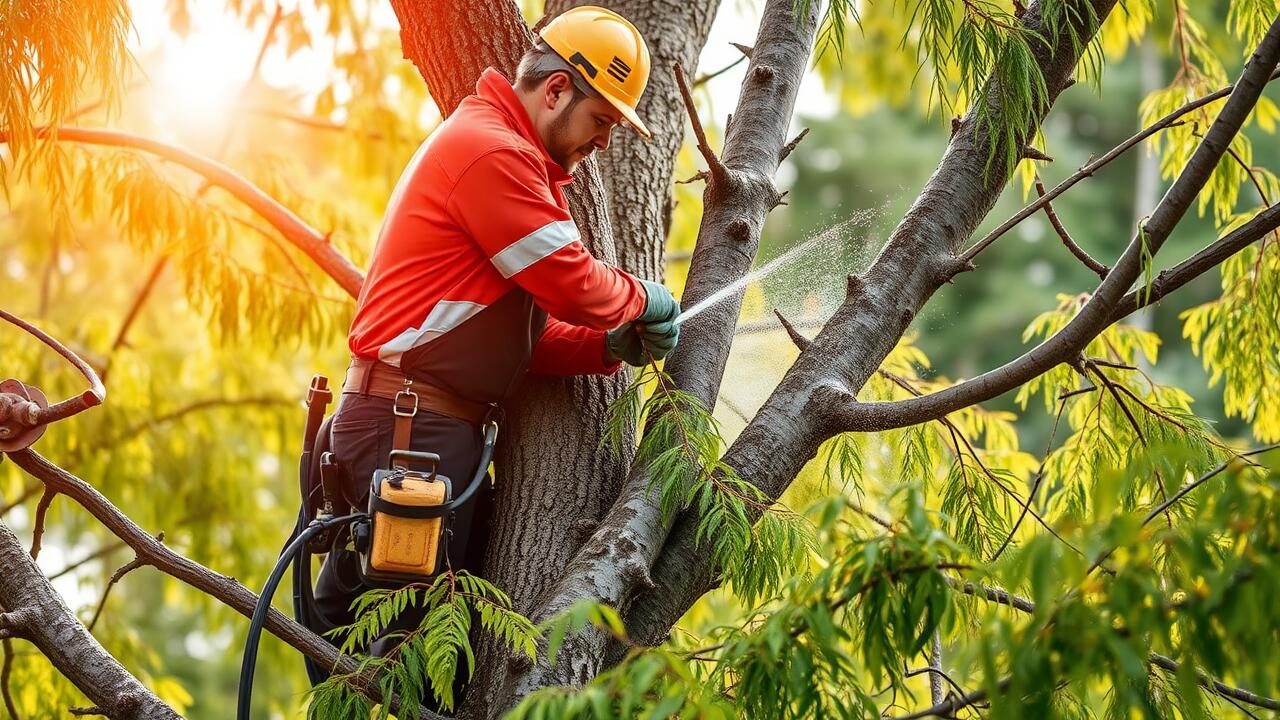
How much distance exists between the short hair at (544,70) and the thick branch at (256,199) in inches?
41.6

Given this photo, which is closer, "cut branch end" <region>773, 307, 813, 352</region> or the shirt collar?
the shirt collar

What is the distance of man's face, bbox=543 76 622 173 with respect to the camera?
248 cm

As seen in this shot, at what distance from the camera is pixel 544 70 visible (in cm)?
249

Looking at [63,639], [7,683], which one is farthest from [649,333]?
[7,683]

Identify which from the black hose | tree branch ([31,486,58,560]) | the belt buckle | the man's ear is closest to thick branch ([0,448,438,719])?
the black hose

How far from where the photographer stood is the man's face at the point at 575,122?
2.48m

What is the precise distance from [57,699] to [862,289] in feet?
10.3

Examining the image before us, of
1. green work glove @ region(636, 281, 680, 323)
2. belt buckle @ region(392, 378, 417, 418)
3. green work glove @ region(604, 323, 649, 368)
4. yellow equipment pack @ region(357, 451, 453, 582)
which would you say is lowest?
yellow equipment pack @ region(357, 451, 453, 582)

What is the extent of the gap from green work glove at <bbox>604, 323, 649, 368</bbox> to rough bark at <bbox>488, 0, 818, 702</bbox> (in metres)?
0.14

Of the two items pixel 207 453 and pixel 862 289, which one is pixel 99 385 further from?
pixel 207 453

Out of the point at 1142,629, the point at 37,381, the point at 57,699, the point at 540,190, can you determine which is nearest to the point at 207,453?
the point at 37,381

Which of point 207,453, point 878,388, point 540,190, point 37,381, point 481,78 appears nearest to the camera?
point 540,190

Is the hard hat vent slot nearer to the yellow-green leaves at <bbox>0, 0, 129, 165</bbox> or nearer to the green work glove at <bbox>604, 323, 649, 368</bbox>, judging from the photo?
the green work glove at <bbox>604, 323, 649, 368</bbox>

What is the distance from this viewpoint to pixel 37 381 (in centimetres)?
544
